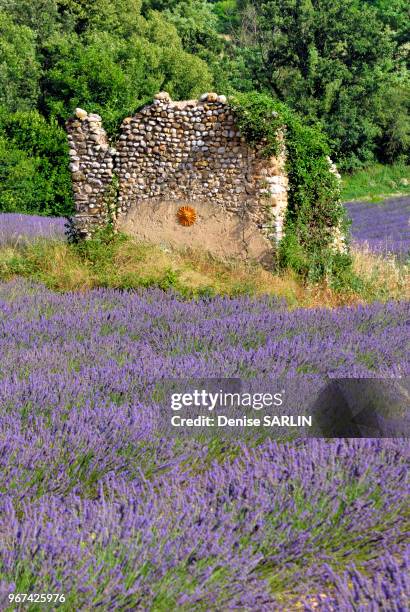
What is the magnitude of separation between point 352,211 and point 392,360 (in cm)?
1903

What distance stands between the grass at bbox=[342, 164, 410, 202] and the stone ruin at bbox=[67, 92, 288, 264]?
1828 cm

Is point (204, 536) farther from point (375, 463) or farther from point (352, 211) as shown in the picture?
point (352, 211)

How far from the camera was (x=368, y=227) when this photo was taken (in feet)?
60.0

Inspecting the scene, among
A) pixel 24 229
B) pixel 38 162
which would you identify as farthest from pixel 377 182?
pixel 24 229

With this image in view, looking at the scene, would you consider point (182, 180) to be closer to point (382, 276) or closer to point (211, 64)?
point (382, 276)

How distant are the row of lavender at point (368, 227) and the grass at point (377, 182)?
2504 millimetres

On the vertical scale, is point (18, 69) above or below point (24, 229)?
above

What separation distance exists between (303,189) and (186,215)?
5.16ft

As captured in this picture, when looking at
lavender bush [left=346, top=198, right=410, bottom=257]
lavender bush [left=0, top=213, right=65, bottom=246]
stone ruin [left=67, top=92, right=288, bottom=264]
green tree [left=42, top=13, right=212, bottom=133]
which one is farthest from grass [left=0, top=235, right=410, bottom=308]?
green tree [left=42, top=13, right=212, bottom=133]

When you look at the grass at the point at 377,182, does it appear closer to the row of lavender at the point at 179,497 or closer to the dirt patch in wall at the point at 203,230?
the dirt patch in wall at the point at 203,230

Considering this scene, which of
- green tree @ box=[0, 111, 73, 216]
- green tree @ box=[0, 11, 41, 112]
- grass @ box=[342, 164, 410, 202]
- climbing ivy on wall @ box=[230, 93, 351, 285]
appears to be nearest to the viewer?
climbing ivy on wall @ box=[230, 93, 351, 285]

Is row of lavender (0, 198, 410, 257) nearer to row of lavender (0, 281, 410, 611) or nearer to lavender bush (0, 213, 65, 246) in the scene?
lavender bush (0, 213, 65, 246)

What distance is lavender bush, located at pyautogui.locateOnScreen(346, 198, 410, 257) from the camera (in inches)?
549

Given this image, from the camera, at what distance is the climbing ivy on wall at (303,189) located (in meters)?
9.81
